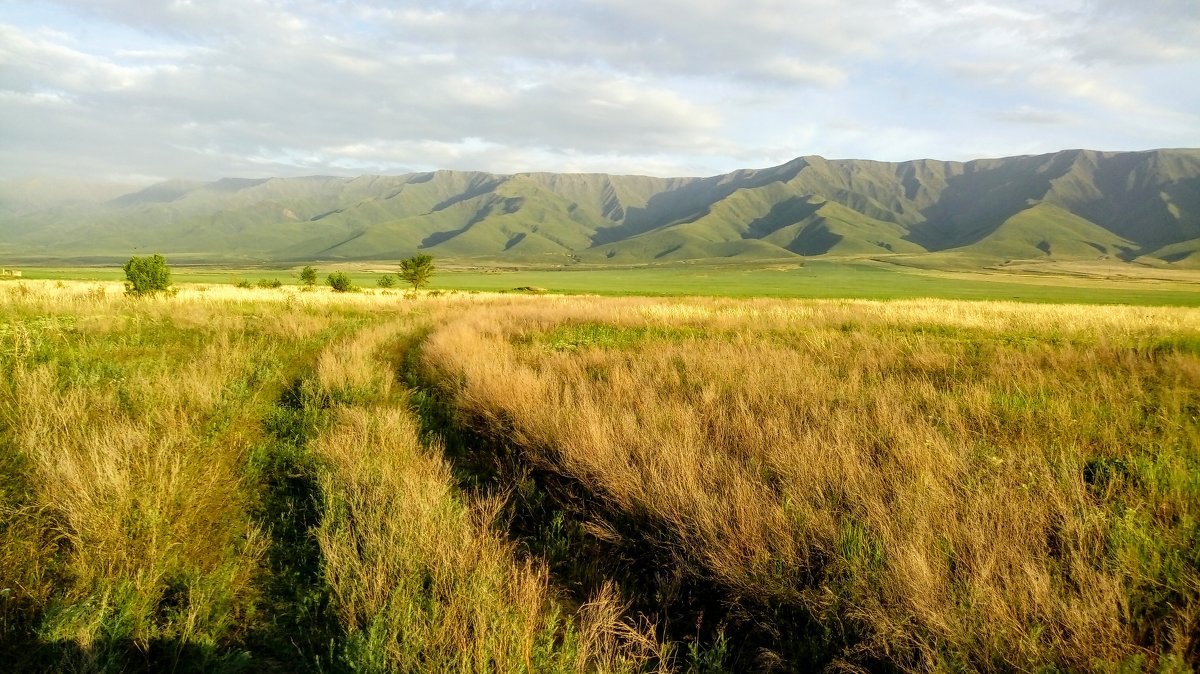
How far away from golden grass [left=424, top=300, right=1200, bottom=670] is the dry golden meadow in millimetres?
27

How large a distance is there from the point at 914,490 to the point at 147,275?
32.1 metres

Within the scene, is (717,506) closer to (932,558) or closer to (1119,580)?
(932,558)

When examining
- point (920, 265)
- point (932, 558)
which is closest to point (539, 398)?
point (932, 558)

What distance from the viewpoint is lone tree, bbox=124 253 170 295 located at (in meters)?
24.5

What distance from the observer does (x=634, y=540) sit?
4.01 m

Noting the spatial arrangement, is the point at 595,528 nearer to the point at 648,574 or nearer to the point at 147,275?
the point at 648,574

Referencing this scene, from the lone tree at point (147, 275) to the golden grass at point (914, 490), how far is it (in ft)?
79.5

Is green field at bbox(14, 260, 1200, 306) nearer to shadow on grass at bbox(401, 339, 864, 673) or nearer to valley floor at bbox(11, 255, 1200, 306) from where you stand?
valley floor at bbox(11, 255, 1200, 306)

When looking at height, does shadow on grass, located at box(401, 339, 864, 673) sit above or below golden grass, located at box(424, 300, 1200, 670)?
below

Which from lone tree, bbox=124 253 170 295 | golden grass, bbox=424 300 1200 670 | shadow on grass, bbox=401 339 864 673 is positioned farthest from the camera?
lone tree, bbox=124 253 170 295

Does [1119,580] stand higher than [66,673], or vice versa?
[1119,580]

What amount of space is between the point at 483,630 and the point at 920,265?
20927 cm

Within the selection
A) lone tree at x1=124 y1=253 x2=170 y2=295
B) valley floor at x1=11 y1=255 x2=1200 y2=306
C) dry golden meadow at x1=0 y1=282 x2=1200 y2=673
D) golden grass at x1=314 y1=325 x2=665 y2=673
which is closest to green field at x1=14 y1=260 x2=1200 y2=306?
valley floor at x1=11 y1=255 x2=1200 y2=306

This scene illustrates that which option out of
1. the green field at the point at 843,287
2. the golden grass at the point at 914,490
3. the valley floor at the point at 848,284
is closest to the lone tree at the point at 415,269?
the valley floor at the point at 848,284
